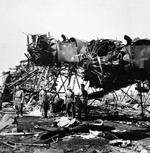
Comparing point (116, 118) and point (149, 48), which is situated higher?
point (149, 48)

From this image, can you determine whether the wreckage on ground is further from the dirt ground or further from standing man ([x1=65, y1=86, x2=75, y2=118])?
the dirt ground

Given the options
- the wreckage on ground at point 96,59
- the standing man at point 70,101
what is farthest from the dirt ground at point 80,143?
the standing man at point 70,101

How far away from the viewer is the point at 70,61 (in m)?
15.6

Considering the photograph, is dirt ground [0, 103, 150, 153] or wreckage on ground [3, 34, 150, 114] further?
wreckage on ground [3, 34, 150, 114]

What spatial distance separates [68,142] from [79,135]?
1144mm

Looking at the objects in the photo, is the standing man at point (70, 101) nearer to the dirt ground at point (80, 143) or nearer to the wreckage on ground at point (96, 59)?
the wreckage on ground at point (96, 59)

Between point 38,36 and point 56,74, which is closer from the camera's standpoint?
point 38,36

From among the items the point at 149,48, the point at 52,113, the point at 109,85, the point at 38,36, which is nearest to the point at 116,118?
the point at 109,85

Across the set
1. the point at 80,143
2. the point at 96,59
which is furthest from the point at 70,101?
the point at 80,143

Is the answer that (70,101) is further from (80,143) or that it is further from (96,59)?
(80,143)

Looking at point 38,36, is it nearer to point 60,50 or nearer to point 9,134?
point 60,50

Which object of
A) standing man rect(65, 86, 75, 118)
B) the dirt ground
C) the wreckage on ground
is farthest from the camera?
standing man rect(65, 86, 75, 118)

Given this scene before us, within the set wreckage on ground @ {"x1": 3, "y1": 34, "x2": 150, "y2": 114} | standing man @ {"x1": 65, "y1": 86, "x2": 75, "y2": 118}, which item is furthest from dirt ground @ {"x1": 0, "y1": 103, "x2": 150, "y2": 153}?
standing man @ {"x1": 65, "y1": 86, "x2": 75, "y2": 118}

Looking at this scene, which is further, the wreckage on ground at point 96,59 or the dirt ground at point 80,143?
the wreckage on ground at point 96,59
